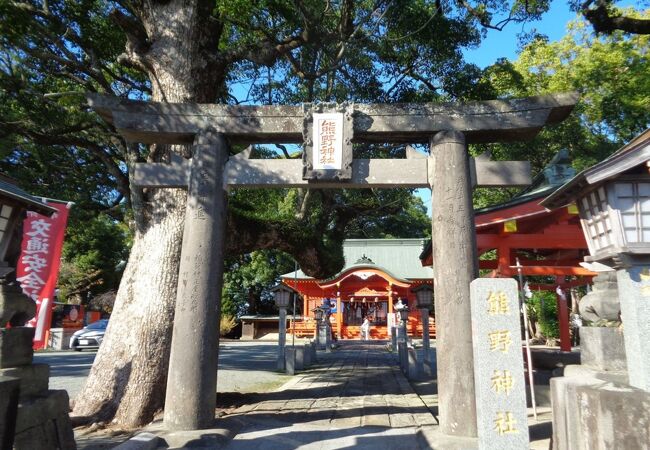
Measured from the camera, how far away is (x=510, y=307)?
3656 millimetres

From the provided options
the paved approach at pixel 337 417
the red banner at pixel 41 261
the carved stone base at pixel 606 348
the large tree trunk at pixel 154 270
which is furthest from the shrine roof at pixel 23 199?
the carved stone base at pixel 606 348

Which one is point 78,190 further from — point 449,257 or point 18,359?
point 449,257

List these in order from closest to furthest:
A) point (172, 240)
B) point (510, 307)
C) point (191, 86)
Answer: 1. point (510, 307)
2. point (172, 240)
3. point (191, 86)

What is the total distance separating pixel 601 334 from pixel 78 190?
13284 mm

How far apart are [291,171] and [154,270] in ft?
8.66

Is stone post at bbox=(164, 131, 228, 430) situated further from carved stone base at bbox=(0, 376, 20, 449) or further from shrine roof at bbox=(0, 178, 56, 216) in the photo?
carved stone base at bbox=(0, 376, 20, 449)

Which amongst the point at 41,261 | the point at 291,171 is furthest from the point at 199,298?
the point at 41,261

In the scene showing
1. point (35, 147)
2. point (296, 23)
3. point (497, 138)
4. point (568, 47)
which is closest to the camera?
point (497, 138)

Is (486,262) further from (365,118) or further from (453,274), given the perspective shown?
(365,118)

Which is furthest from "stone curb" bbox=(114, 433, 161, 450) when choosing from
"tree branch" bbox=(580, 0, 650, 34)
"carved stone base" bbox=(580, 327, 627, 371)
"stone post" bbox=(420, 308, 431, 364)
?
"tree branch" bbox=(580, 0, 650, 34)

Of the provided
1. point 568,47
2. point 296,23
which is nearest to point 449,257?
point 296,23

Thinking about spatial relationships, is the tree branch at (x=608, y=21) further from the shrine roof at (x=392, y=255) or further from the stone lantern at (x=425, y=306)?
the shrine roof at (x=392, y=255)

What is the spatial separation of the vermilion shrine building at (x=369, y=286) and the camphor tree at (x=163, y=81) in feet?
38.6

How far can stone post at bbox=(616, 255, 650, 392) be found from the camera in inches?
122
